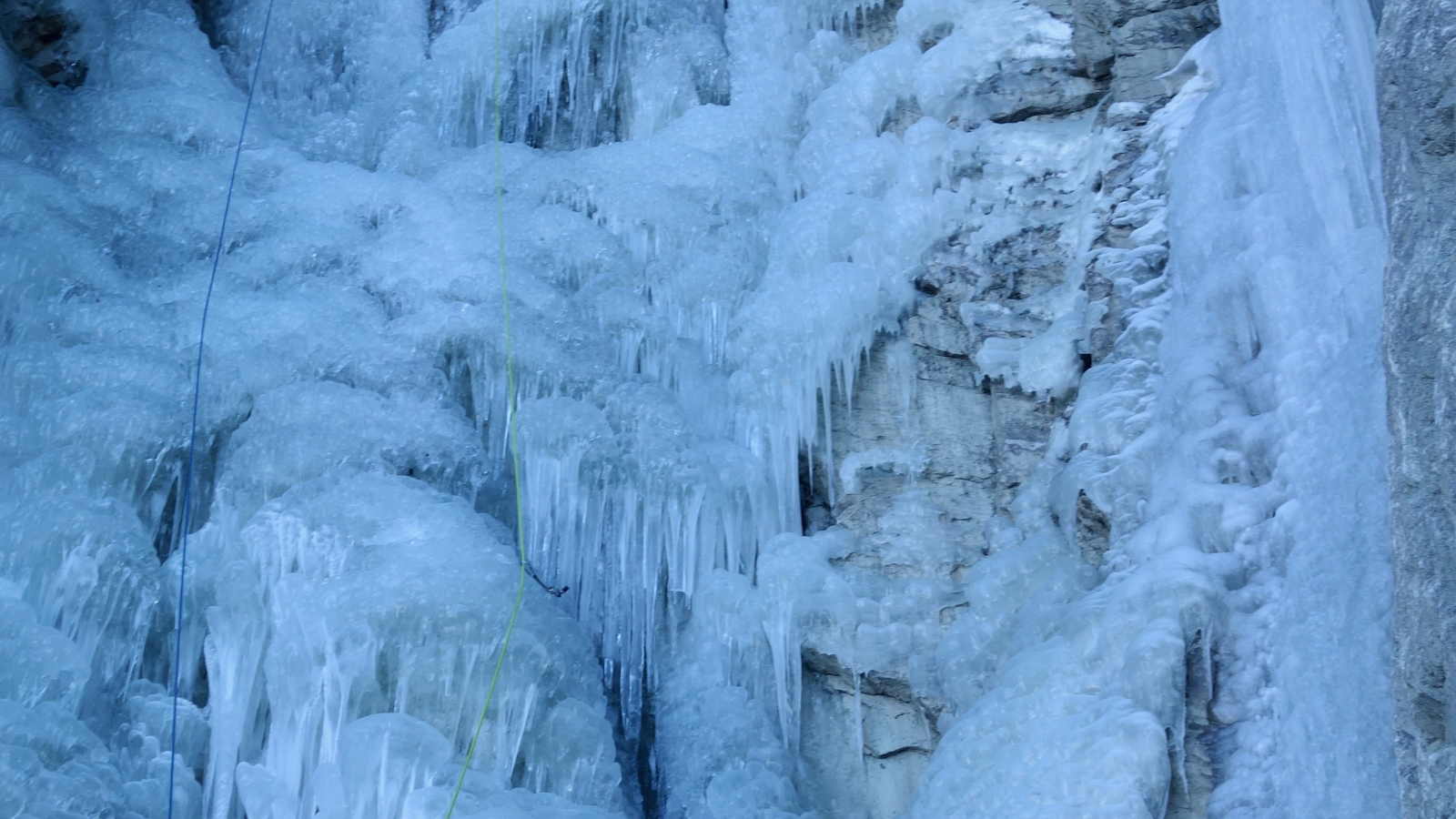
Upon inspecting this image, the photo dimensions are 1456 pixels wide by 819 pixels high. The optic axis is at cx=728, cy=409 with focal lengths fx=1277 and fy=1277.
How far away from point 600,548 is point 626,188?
2006mm

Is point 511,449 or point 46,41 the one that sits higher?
point 46,41

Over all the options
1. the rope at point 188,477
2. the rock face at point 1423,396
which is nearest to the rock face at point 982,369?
the rock face at point 1423,396

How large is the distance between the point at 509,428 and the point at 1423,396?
11.9 ft

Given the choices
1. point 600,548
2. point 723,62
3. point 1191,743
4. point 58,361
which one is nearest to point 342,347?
point 58,361

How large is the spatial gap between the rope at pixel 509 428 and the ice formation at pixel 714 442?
0.05 meters

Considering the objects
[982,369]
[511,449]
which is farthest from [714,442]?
[982,369]

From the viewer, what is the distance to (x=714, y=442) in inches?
210

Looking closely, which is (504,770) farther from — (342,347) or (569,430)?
(342,347)

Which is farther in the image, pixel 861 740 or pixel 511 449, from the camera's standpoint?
pixel 511 449

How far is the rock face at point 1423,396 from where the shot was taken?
2375mm

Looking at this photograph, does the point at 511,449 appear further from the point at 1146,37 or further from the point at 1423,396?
the point at 1423,396

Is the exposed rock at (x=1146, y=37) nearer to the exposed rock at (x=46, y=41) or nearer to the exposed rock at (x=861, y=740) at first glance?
the exposed rock at (x=861, y=740)

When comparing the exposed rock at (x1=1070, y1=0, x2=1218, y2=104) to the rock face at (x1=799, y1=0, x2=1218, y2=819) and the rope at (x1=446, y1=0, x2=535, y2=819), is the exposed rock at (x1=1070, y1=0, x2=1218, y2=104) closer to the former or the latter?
the rock face at (x1=799, y1=0, x2=1218, y2=819)

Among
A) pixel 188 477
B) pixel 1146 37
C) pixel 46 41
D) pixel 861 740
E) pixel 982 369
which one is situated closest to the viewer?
pixel 861 740
